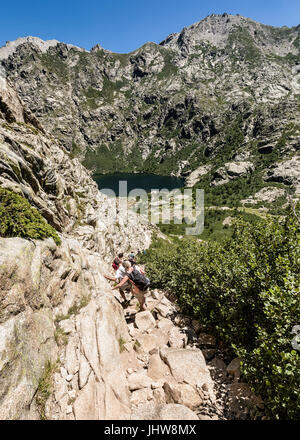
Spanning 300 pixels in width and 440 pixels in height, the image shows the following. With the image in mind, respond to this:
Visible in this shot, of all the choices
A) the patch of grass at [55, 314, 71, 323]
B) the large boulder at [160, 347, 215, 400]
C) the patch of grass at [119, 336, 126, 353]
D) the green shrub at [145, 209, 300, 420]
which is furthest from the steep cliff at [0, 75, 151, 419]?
the green shrub at [145, 209, 300, 420]

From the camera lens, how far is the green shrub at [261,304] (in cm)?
730

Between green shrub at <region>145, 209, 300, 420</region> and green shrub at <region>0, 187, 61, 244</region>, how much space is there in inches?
409

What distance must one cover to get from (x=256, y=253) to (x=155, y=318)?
8.45m

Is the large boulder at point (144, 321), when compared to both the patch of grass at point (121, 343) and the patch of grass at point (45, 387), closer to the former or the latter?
the patch of grass at point (121, 343)

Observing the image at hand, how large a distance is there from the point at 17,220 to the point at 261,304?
12.2 meters

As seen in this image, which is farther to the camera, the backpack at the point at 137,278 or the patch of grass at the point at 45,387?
the backpack at the point at 137,278

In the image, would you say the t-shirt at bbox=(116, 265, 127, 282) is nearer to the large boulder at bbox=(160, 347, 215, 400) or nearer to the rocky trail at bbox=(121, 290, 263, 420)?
the rocky trail at bbox=(121, 290, 263, 420)

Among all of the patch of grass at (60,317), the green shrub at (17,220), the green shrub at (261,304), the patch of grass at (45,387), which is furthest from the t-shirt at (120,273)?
the patch of grass at (45,387)

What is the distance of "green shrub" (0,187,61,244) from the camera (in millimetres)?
9164

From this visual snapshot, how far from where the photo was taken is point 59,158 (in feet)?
96.7

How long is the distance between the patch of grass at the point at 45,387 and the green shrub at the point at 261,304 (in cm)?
724

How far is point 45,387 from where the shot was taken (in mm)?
7301

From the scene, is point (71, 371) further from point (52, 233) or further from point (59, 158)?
point (59, 158)
